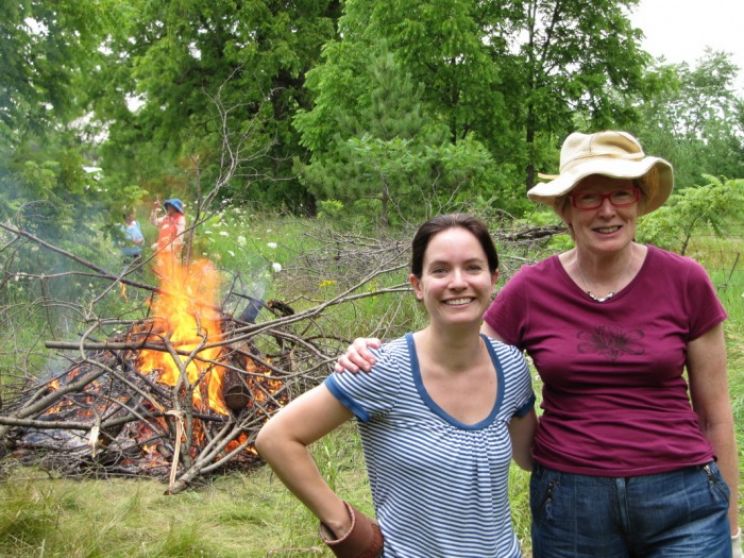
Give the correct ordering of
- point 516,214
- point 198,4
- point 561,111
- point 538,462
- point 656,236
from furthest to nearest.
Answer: point 198,4 < point 561,111 < point 516,214 < point 656,236 < point 538,462

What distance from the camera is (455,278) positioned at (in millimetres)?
2062

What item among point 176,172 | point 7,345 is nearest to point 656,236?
point 7,345

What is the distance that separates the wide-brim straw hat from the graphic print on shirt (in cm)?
41

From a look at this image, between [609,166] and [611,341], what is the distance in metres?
0.50

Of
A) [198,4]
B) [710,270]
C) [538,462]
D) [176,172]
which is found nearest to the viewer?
[538,462]

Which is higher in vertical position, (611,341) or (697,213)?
(611,341)

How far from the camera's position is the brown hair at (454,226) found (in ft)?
7.04

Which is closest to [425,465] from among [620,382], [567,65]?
[620,382]

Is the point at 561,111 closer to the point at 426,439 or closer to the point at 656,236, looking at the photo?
the point at 656,236

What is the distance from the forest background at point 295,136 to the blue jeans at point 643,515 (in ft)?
5.74

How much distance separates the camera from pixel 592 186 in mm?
2307

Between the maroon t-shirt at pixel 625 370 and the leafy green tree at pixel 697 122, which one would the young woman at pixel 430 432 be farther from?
the leafy green tree at pixel 697 122

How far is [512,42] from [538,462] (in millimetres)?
16838

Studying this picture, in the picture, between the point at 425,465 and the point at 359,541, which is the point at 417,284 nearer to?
the point at 425,465
